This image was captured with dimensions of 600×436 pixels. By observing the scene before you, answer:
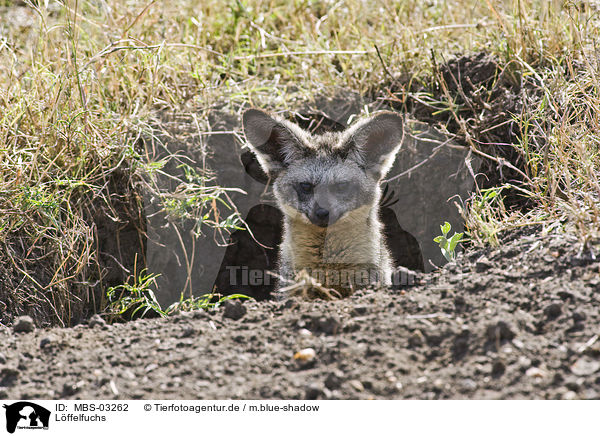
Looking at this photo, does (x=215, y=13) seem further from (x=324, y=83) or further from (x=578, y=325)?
(x=578, y=325)

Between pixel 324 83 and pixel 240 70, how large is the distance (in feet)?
2.94

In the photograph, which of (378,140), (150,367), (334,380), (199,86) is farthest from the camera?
(199,86)

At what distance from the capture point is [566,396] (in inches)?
86.0

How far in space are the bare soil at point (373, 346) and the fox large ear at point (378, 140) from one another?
144 centimetres

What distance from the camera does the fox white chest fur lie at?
4.41 metres

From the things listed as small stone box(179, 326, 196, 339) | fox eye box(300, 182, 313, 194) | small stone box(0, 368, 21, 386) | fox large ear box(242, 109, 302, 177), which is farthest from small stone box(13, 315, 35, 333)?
fox eye box(300, 182, 313, 194)

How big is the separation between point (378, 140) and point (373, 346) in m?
2.27

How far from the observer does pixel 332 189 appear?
179 inches

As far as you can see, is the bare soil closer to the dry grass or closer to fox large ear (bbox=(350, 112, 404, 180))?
the dry grass

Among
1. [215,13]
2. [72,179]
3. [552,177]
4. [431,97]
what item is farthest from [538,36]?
[72,179]

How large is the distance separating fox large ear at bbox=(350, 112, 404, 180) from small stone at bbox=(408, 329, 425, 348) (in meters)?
2.05

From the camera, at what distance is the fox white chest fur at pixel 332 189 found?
4.41 m

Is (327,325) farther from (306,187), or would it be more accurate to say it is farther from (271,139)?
(271,139)

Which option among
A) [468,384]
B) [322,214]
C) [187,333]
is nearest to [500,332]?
[468,384]
